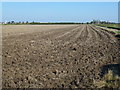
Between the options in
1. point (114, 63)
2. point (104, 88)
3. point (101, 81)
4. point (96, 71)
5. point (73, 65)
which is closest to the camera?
point (104, 88)

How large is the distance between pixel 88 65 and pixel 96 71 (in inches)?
47.9

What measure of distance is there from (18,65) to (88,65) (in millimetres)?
3231

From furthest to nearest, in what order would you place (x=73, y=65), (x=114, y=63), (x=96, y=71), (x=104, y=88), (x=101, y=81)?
(x=114, y=63), (x=73, y=65), (x=96, y=71), (x=101, y=81), (x=104, y=88)

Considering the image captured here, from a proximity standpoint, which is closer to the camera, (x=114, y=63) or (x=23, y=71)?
(x=23, y=71)

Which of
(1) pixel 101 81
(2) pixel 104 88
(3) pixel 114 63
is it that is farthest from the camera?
(3) pixel 114 63

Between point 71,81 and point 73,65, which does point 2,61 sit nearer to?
point 73,65

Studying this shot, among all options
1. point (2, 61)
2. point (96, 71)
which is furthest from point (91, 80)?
point (2, 61)

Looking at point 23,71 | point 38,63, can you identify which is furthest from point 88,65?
point 23,71

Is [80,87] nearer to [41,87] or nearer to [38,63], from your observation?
[41,87]

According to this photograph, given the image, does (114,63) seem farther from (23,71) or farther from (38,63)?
(23,71)

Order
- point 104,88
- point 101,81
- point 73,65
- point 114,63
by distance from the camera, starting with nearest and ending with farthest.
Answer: point 104,88, point 101,81, point 73,65, point 114,63

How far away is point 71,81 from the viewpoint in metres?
7.90

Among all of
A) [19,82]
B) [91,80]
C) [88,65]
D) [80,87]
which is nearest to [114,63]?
[88,65]

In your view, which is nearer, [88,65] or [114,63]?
[88,65]
